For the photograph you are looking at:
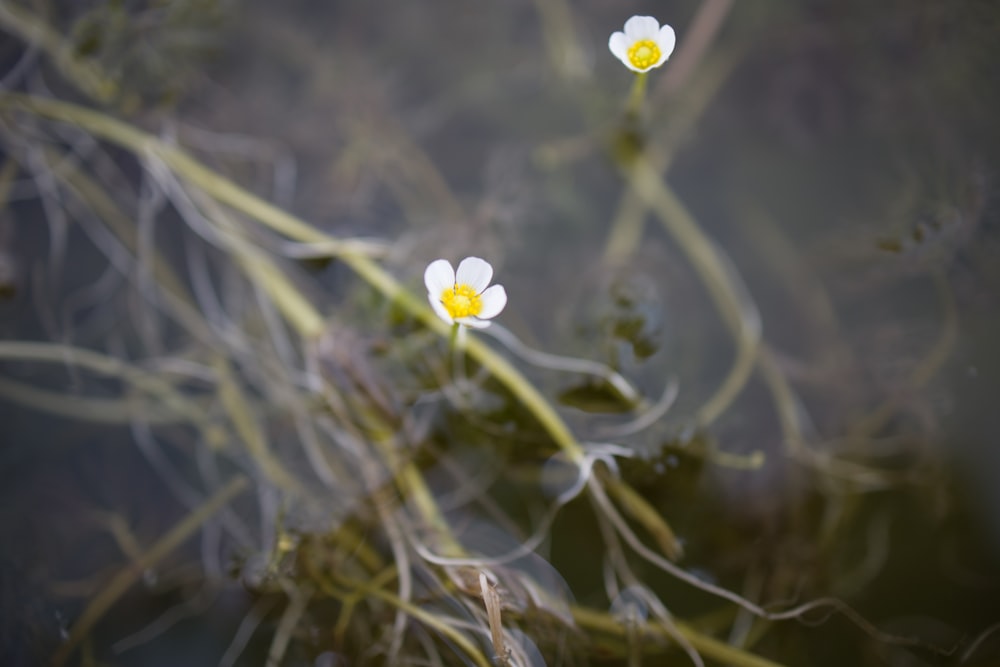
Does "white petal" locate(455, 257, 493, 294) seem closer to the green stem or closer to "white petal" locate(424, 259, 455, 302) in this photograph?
"white petal" locate(424, 259, 455, 302)

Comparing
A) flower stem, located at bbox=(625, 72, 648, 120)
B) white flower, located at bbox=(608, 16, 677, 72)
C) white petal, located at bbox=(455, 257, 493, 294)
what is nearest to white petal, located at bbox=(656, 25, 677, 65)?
white flower, located at bbox=(608, 16, 677, 72)

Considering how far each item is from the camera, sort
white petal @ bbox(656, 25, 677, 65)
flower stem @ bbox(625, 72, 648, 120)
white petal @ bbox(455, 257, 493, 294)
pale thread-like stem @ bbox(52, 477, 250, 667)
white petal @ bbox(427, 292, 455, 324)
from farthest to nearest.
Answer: flower stem @ bbox(625, 72, 648, 120)
pale thread-like stem @ bbox(52, 477, 250, 667)
white petal @ bbox(656, 25, 677, 65)
white petal @ bbox(455, 257, 493, 294)
white petal @ bbox(427, 292, 455, 324)

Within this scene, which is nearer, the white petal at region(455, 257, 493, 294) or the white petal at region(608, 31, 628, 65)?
the white petal at region(455, 257, 493, 294)

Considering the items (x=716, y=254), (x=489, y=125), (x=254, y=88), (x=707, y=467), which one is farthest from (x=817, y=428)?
(x=254, y=88)

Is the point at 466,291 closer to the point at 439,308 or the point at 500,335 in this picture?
the point at 439,308

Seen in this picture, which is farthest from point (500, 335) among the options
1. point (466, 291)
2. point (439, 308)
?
point (439, 308)

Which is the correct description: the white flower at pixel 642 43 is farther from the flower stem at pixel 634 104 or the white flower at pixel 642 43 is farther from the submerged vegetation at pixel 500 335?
the flower stem at pixel 634 104

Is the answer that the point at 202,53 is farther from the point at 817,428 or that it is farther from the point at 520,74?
the point at 817,428
